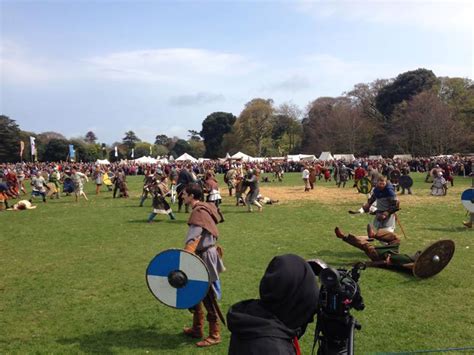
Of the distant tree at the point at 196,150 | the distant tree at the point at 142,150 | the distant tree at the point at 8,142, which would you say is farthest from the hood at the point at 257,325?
the distant tree at the point at 142,150

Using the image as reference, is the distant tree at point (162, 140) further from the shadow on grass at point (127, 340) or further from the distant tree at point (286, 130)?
the shadow on grass at point (127, 340)

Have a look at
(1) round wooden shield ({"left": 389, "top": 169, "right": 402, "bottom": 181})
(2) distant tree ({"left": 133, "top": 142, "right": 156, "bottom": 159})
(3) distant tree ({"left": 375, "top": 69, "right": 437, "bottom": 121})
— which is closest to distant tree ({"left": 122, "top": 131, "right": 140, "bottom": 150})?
(2) distant tree ({"left": 133, "top": 142, "right": 156, "bottom": 159})

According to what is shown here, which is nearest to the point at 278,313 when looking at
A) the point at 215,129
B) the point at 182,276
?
the point at 182,276

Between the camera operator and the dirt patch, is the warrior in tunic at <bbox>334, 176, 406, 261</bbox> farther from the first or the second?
the dirt patch

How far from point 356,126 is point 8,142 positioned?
5779 cm

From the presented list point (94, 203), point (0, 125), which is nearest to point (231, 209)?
point (94, 203)

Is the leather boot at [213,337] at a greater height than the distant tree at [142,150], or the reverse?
the distant tree at [142,150]

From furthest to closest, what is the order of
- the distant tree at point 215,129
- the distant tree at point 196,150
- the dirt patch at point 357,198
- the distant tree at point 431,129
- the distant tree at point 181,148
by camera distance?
the distant tree at point 181,148 → the distant tree at point 196,150 → the distant tree at point 215,129 → the distant tree at point 431,129 → the dirt patch at point 357,198

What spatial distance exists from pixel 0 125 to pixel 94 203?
65.5 meters

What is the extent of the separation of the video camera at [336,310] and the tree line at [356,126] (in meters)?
58.0

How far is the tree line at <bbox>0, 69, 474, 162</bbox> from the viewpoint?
185 feet

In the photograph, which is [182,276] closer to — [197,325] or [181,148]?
[197,325]

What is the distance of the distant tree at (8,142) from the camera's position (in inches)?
2981

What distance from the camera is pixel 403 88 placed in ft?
223
